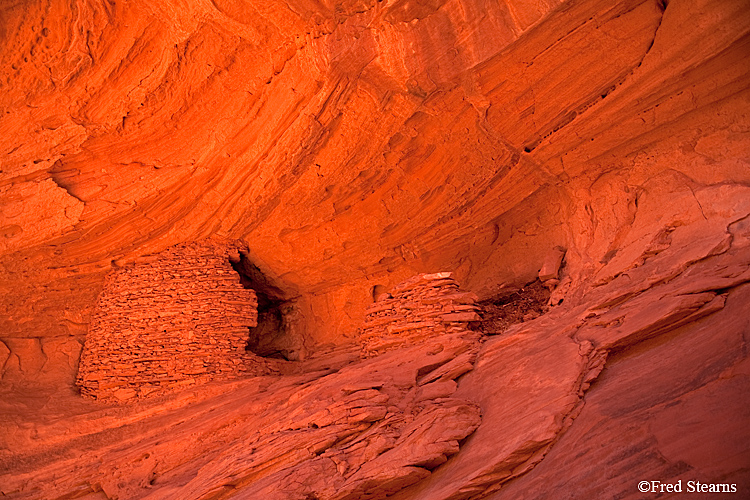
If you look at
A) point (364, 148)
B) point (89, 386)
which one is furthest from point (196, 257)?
point (364, 148)

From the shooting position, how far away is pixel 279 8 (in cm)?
653

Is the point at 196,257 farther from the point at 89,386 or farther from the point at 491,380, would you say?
the point at 491,380

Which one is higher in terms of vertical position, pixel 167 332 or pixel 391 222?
pixel 391 222

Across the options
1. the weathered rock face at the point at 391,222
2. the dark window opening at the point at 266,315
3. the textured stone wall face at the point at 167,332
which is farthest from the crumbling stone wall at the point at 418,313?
the dark window opening at the point at 266,315

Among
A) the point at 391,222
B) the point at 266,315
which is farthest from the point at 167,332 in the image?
the point at 391,222

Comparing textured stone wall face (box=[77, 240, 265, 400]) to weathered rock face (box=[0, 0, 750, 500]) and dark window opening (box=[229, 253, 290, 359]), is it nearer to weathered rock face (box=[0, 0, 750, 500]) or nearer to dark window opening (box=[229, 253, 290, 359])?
weathered rock face (box=[0, 0, 750, 500])

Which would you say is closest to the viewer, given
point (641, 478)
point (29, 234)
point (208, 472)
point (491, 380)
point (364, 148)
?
point (641, 478)

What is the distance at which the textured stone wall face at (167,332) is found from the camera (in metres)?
7.79

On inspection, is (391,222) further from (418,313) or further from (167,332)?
(167,332)

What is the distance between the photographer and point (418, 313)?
6.48 m

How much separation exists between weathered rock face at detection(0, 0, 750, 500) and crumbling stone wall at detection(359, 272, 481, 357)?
29cm

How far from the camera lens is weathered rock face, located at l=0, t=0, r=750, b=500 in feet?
14.3

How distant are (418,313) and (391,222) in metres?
2.47

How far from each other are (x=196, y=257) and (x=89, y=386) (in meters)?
2.05
